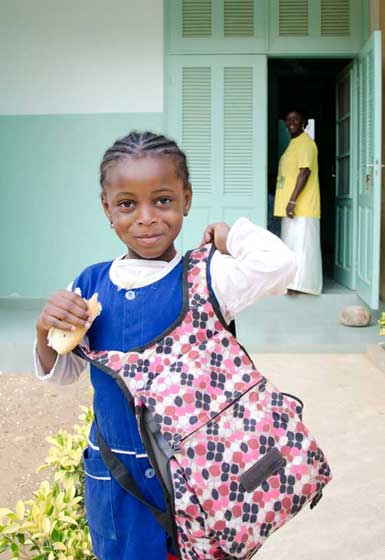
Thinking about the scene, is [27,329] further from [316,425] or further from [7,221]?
[316,425]

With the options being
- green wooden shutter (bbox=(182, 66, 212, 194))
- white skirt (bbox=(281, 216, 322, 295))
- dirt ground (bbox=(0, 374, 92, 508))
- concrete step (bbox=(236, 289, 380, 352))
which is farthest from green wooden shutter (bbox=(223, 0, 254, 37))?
dirt ground (bbox=(0, 374, 92, 508))

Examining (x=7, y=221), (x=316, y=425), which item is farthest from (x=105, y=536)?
(x=7, y=221)

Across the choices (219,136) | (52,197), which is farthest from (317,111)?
(52,197)

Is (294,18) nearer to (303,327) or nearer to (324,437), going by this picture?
(303,327)

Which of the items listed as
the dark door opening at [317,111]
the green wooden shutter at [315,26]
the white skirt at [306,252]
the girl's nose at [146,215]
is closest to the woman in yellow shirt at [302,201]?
the white skirt at [306,252]

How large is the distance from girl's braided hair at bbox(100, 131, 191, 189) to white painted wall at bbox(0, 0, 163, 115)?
16.3 feet

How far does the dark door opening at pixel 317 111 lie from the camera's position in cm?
922

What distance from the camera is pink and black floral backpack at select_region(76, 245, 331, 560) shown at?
1.13 m

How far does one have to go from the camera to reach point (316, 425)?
365 cm

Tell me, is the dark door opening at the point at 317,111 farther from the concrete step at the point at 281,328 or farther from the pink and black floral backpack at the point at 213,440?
the pink and black floral backpack at the point at 213,440

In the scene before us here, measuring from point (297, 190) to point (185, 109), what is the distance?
3.82 ft

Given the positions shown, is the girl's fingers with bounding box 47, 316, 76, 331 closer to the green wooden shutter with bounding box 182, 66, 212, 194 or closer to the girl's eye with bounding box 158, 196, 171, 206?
the girl's eye with bounding box 158, 196, 171, 206

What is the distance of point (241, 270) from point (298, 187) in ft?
15.8

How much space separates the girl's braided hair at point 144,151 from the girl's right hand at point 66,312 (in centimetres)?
24
